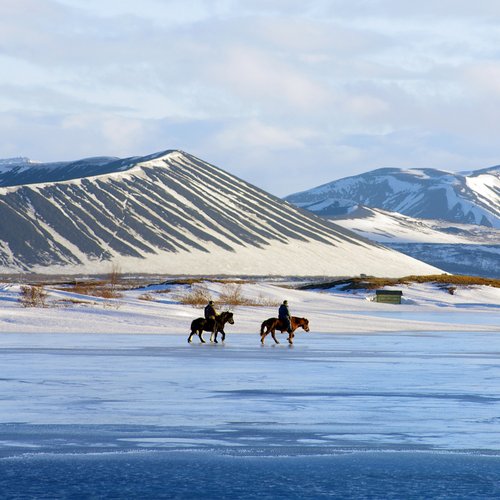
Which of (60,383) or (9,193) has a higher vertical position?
(9,193)

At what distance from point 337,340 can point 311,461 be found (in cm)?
2453

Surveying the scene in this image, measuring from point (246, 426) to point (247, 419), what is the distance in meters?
0.67

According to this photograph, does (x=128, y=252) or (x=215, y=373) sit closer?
(x=215, y=373)

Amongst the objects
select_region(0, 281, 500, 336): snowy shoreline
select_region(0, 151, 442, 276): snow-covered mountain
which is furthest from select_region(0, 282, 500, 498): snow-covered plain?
select_region(0, 151, 442, 276): snow-covered mountain

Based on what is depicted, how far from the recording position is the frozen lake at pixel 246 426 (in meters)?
11.2

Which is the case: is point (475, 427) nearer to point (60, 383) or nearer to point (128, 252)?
point (60, 383)

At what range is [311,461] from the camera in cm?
1237

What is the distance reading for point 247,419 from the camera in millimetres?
15609

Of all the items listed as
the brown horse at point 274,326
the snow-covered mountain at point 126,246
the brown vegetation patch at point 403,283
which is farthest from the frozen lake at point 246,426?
the snow-covered mountain at point 126,246

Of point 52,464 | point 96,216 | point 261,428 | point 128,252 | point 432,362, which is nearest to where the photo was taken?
point 52,464

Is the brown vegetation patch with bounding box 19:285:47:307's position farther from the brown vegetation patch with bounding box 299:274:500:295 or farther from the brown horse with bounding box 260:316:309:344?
the brown vegetation patch with bounding box 299:274:500:295

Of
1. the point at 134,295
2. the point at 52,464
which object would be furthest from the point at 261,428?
the point at 134,295

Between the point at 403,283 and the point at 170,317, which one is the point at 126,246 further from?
the point at 170,317

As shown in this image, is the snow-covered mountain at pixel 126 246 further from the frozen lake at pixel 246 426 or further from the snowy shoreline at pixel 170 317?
the frozen lake at pixel 246 426
